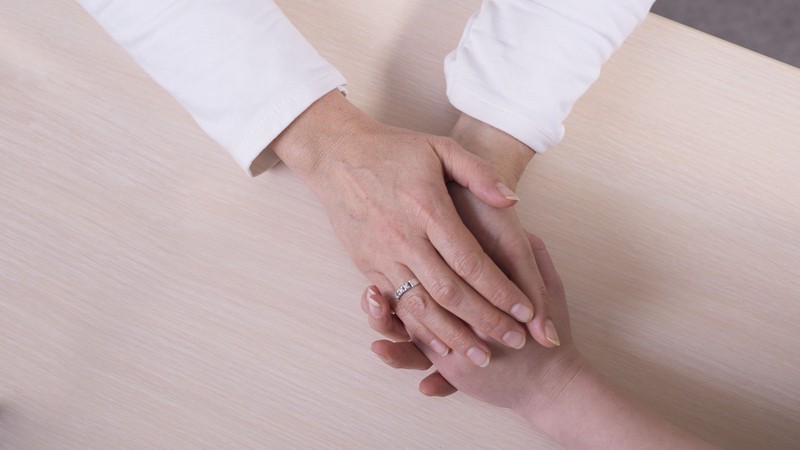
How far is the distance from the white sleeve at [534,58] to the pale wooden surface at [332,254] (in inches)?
1.7

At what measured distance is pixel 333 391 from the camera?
647 millimetres

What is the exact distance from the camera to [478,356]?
616 mm

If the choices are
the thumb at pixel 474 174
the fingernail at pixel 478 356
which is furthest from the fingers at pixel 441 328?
the thumb at pixel 474 174

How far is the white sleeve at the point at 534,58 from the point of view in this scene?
607 mm

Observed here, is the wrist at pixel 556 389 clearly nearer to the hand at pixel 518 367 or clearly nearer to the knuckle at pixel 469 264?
the hand at pixel 518 367

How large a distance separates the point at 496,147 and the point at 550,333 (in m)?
0.18

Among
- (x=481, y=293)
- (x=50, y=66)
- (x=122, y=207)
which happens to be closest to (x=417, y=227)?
(x=481, y=293)

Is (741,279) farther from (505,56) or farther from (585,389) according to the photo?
(505,56)

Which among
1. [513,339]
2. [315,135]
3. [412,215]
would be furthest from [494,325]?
[315,135]

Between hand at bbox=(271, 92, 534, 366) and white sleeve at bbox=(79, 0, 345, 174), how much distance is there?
0.03 metres

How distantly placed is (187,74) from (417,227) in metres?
0.25

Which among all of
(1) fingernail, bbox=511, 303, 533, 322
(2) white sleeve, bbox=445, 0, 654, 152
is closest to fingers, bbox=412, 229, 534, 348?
(1) fingernail, bbox=511, 303, 533, 322

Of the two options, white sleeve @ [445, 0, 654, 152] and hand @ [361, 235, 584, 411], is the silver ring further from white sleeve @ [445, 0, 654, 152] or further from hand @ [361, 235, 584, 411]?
white sleeve @ [445, 0, 654, 152]

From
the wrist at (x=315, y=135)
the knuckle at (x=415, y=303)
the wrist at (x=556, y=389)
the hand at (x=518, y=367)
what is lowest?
the wrist at (x=556, y=389)
